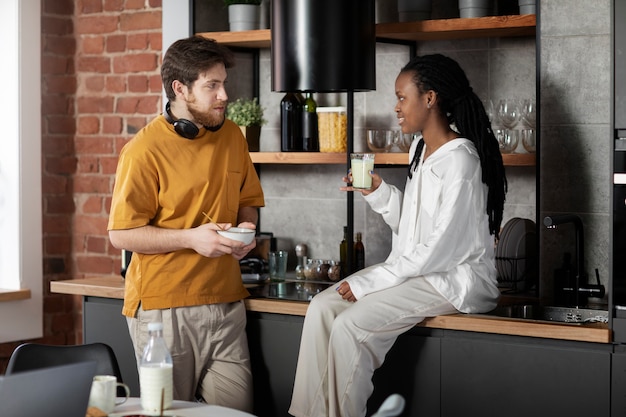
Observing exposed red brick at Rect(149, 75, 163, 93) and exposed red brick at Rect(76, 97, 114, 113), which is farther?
exposed red brick at Rect(76, 97, 114, 113)

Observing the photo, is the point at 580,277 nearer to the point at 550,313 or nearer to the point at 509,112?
the point at 550,313

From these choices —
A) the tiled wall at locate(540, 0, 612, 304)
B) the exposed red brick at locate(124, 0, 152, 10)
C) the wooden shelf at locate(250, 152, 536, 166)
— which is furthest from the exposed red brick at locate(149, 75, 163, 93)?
the tiled wall at locate(540, 0, 612, 304)

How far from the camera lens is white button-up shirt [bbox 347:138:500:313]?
10.1ft

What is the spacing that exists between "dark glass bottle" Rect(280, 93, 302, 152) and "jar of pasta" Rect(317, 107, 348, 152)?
0.36 ft

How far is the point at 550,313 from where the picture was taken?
3.37 m

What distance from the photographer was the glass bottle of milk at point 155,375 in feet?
7.30

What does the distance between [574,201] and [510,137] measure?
0.38 metres

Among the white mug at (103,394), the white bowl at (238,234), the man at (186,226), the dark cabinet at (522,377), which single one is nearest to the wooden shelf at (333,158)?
the man at (186,226)

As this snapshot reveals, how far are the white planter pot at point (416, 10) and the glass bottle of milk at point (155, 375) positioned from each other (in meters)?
2.05

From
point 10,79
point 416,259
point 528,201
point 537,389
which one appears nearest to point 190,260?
point 416,259

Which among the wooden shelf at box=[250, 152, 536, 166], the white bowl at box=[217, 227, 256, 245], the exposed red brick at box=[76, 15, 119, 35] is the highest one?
the exposed red brick at box=[76, 15, 119, 35]

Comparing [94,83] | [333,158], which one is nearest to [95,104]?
[94,83]

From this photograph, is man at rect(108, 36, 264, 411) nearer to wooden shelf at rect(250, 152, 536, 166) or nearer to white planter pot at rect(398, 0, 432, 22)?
wooden shelf at rect(250, 152, 536, 166)

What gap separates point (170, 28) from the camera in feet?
13.7
